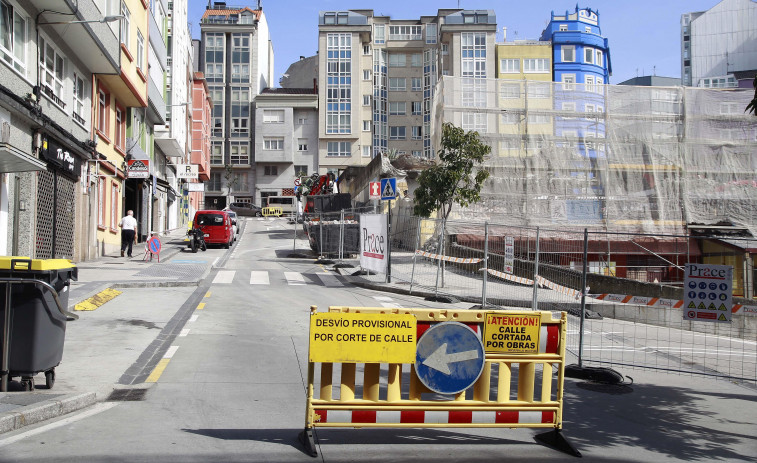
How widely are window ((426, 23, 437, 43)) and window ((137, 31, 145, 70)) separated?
5310 cm

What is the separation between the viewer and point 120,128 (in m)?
29.1

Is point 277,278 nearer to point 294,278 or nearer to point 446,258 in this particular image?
point 294,278

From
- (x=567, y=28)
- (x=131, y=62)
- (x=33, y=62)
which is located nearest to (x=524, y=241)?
(x=33, y=62)

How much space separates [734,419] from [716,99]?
2348cm

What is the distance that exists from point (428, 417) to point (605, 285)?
1252 cm

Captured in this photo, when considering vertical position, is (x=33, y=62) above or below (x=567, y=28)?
below

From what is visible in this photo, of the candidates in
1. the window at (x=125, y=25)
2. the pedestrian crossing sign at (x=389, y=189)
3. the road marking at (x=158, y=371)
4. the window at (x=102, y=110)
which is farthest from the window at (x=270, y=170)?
the road marking at (x=158, y=371)

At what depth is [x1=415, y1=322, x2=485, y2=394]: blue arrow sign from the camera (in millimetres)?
5637

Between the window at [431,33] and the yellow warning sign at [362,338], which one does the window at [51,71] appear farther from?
the window at [431,33]

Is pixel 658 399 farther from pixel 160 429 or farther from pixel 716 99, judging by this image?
pixel 716 99

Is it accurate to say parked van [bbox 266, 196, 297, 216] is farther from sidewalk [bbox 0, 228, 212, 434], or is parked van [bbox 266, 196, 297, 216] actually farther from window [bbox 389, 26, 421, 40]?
sidewalk [bbox 0, 228, 212, 434]

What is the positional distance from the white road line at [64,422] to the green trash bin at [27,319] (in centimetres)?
64

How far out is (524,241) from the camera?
1731 centimetres

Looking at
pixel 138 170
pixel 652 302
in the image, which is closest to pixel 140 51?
pixel 138 170
